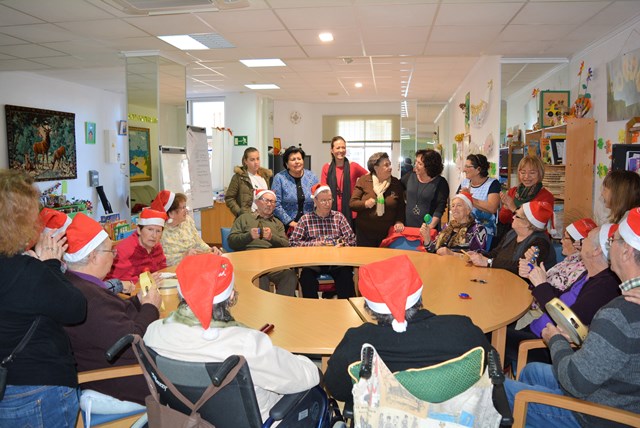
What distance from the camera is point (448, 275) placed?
338 cm

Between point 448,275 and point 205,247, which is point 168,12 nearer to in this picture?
point 205,247

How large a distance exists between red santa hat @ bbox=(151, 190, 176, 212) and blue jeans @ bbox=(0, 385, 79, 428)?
6.86 feet

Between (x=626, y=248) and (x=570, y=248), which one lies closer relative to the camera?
(x=626, y=248)

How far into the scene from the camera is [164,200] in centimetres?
402

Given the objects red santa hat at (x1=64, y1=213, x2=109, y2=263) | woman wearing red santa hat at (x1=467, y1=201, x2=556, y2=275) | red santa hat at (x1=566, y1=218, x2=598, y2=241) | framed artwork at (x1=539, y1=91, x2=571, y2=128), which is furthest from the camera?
framed artwork at (x1=539, y1=91, x2=571, y2=128)

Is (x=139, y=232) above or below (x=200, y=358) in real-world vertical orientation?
above

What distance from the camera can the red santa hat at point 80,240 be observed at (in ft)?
7.65

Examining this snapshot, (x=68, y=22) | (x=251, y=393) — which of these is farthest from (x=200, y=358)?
(x=68, y=22)

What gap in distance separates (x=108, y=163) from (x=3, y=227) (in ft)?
30.8

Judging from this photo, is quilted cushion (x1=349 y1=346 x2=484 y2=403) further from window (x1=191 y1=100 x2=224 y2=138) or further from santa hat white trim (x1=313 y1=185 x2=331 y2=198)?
window (x1=191 y1=100 x2=224 y2=138)

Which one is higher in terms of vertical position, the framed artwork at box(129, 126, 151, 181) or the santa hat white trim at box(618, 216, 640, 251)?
the framed artwork at box(129, 126, 151, 181)

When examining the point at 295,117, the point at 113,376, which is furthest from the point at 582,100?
the point at 295,117

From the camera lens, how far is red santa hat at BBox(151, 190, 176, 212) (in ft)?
12.8

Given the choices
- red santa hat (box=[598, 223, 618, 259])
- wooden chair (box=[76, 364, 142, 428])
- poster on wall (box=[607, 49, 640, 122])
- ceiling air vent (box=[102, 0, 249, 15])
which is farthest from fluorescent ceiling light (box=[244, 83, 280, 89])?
wooden chair (box=[76, 364, 142, 428])
